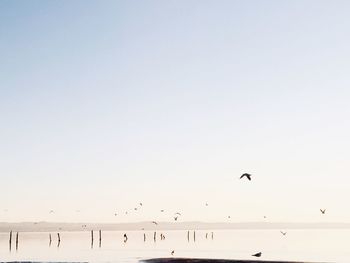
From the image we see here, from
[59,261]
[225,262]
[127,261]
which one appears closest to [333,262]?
[225,262]

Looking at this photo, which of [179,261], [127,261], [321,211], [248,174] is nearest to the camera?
[248,174]

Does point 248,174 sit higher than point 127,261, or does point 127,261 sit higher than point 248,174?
point 248,174

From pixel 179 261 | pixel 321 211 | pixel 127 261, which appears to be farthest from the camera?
pixel 127 261

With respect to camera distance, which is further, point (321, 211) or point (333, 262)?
point (333, 262)

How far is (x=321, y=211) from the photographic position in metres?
61.9

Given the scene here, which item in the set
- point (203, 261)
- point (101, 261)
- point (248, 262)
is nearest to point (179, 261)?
point (203, 261)

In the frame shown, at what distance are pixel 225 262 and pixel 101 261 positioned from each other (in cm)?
1981

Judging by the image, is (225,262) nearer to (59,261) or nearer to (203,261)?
(203,261)

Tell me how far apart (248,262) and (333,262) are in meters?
14.6

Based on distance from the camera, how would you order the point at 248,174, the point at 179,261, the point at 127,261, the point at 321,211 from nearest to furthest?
the point at 248,174 < the point at 321,211 < the point at 179,261 < the point at 127,261

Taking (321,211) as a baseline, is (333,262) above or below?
below

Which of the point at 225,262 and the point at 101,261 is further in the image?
the point at 101,261

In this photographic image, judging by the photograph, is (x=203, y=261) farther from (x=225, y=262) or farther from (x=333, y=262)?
(x=333, y=262)

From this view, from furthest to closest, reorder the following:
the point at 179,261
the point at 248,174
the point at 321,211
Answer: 1. the point at 179,261
2. the point at 321,211
3. the point at 248,174
